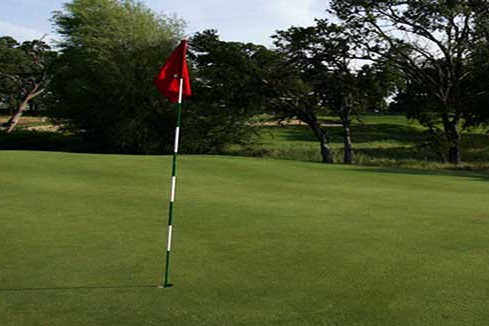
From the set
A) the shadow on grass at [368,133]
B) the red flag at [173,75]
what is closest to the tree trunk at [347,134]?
the shadow on grass at [368,133]

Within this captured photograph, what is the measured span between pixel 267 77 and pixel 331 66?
3836mm

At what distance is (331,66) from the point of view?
32938 mm

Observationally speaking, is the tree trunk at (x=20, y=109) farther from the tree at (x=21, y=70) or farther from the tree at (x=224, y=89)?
the tree at (x=224, y=89)

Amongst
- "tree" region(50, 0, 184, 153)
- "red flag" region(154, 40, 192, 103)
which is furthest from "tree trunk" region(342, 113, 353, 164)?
"red flag" region(154, 40, 192, 103)

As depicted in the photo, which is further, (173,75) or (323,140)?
(323,140)

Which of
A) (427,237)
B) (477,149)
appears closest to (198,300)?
(427,237)

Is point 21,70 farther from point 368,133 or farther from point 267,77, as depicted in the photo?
point 267,77

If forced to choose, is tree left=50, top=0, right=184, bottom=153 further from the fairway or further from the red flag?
the red flag

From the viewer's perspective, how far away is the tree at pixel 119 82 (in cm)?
3706

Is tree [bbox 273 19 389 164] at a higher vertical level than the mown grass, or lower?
higher

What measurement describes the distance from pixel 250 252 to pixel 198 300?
2.07 meters

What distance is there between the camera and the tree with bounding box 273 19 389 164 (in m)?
32.3

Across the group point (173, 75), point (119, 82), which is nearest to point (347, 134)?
point (119, 82)

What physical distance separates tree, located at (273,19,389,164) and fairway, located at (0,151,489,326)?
18966mm
